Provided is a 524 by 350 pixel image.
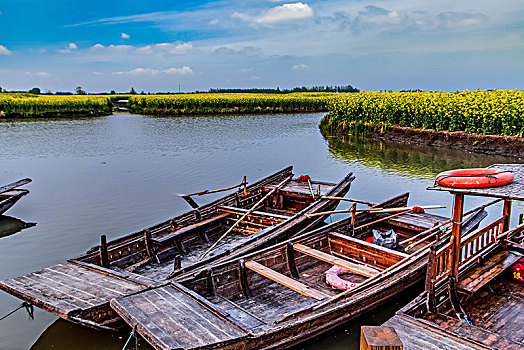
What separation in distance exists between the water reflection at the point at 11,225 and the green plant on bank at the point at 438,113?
20370mm

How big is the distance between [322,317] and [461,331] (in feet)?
5.54

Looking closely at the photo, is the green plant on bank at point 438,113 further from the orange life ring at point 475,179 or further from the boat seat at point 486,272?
the orange life ring at point 475,179

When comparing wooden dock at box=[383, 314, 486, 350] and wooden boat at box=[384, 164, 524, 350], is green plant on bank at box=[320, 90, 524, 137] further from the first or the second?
wooden dock at box=[383, 314, 486, 350]

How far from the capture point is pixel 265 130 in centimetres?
3291

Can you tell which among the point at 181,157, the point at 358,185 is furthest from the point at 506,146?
the point at 181,157

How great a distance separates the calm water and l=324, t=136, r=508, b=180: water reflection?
5cm

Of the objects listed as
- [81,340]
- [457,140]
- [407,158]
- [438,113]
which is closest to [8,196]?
[81,340]

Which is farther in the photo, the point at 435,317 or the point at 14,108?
the point at 14,108

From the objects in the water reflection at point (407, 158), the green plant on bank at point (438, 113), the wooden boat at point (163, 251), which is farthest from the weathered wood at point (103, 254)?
the green plant on bank at point (438, 113)

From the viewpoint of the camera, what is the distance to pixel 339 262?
727 centimetres

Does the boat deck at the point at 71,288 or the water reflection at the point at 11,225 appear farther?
the water reflection at the point at 11,225

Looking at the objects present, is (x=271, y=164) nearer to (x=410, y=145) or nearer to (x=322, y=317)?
(x=410, y=145)

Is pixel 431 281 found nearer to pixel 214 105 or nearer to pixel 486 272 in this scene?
pixel 486 272

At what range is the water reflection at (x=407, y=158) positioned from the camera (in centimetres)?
1808
